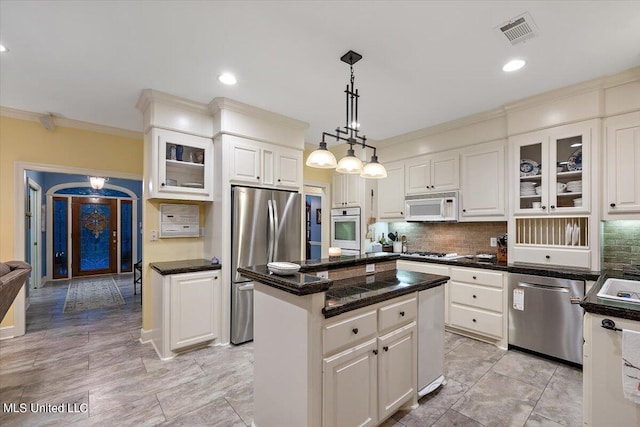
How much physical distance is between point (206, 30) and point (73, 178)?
7.53 meters

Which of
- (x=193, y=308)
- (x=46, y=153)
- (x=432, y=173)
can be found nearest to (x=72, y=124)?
(x=46, y=153)

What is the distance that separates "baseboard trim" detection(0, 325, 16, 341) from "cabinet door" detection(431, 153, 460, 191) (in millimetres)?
5646

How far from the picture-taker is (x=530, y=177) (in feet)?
10.7

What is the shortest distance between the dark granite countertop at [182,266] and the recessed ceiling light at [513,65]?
3.44m

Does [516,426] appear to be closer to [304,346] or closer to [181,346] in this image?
[304,346]

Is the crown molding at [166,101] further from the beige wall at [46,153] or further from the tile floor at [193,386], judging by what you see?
the tile floor at [193,386]

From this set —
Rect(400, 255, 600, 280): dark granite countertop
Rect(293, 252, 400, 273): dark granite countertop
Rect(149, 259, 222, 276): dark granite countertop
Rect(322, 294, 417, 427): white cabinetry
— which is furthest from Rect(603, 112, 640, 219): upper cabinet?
Rect(149, 259, 222, 276): dark granite countertop

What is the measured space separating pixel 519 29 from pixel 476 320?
116 inches

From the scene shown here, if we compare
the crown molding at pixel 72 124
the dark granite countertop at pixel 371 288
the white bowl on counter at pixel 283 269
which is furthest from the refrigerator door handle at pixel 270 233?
the crown molding at pixel 72 124

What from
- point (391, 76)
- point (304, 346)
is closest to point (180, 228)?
Result: point (304, 346)

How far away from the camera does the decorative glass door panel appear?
3.21 meters

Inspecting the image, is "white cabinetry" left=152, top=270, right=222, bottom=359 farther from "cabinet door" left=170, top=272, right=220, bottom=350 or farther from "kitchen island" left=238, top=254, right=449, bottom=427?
"kitchen island" left=238, top=254, right=449, bottom=427

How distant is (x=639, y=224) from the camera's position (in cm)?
282

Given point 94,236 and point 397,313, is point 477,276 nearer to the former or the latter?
point 397,313
